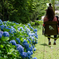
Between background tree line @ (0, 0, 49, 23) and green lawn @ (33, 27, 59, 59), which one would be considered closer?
green lawn @ (33, 27, 59, 59)

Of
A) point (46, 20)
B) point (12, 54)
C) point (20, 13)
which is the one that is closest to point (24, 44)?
point (12, 54)

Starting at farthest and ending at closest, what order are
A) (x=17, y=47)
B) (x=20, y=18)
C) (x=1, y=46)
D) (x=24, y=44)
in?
(x=20, y=18)
(x=24, y=44)
(x=17, y=47)
(x=1, y=46)

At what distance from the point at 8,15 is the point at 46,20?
5.12 metres

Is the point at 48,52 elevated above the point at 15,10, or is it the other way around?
the point at 48,52

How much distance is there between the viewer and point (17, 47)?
9.61 feet

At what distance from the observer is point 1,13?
9.77 m

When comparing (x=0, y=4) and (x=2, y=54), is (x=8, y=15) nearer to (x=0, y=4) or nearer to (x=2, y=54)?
(x=0, y=4)

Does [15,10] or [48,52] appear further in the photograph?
[15,10]

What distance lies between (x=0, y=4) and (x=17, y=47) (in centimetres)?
665

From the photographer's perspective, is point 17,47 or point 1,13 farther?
point 1,13

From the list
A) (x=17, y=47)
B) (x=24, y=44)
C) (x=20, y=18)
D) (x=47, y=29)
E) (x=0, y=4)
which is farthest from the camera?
(x=20, y=18)

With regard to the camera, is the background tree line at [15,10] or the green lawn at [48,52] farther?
the background tree line at [15,10]

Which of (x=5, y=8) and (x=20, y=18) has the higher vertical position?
(x=5, y=8)

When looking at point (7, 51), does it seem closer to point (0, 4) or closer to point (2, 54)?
point (2, 54)
